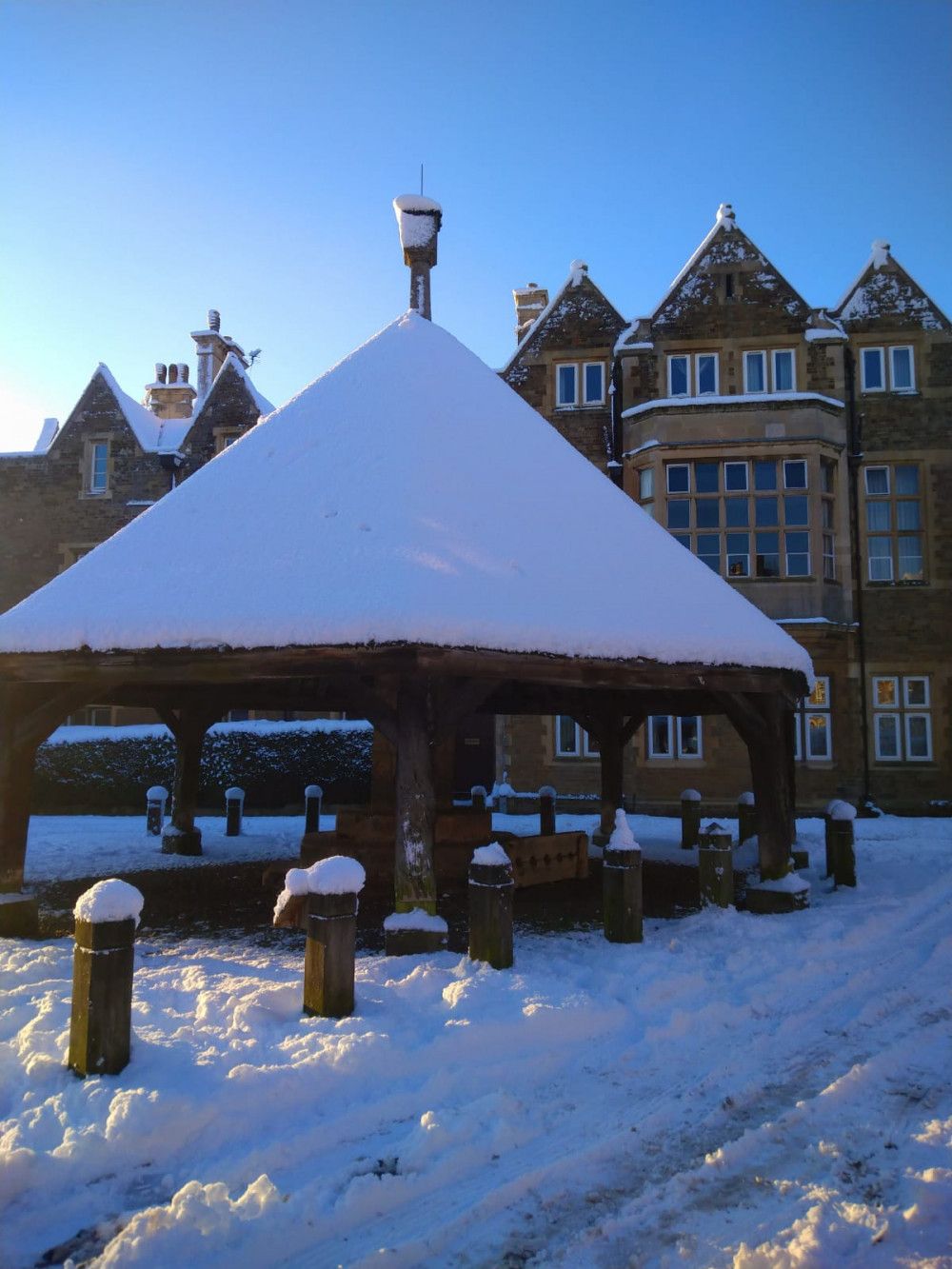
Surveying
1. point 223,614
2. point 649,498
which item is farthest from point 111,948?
point 649,498

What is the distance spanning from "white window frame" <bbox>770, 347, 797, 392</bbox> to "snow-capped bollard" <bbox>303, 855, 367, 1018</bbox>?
17676mm

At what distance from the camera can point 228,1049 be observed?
4625 millimetres

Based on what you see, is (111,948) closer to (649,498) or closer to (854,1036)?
(854,1036)

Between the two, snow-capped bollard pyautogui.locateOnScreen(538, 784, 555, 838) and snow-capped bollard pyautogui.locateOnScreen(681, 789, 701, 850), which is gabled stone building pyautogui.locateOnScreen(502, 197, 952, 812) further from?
snow-capped bollard pyautogui.locateOnScreen(538, 784, 555, 838)

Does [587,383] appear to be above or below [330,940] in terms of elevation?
above

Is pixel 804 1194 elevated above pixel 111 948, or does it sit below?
below

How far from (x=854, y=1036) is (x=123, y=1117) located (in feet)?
13.3

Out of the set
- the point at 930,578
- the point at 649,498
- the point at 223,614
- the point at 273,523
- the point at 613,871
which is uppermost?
the point at 649,498

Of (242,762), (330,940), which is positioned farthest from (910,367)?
(330,940)

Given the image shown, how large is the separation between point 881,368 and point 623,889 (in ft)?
56.9

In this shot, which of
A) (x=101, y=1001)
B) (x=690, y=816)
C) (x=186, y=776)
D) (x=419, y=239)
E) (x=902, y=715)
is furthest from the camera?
(x=902, y=715)

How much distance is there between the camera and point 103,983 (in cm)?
438

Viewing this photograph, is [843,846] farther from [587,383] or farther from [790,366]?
[587,383]

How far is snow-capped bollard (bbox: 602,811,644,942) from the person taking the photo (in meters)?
7.10
